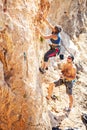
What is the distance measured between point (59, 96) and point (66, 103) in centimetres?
56

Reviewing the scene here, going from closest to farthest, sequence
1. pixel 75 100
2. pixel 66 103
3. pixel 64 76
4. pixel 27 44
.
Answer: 1. pixel 27 44
2. pixel 64 76
3. pixel 66 103
4. pixel 75 100

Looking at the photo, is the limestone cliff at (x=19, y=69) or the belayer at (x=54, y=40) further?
the belayer at (x=54, y=40)

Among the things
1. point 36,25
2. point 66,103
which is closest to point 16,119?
point 36,25

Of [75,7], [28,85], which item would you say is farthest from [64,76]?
[75,7]

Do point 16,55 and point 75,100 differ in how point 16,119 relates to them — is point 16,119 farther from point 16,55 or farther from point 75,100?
point 75,100

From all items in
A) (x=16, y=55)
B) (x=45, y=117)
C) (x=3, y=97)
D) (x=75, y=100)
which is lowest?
(x=75, y=100)

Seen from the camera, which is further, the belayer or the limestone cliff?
the belayer

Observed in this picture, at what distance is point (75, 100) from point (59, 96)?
48.4 inches

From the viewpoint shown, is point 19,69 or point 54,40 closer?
point 19,69

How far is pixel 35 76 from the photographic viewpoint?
9.91m

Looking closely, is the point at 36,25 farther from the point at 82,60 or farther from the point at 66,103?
the point at 82,60

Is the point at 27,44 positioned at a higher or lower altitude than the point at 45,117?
higher

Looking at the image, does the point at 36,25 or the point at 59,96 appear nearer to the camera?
the point at 36,25

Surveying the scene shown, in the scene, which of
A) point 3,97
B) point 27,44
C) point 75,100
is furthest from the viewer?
point 75,100
